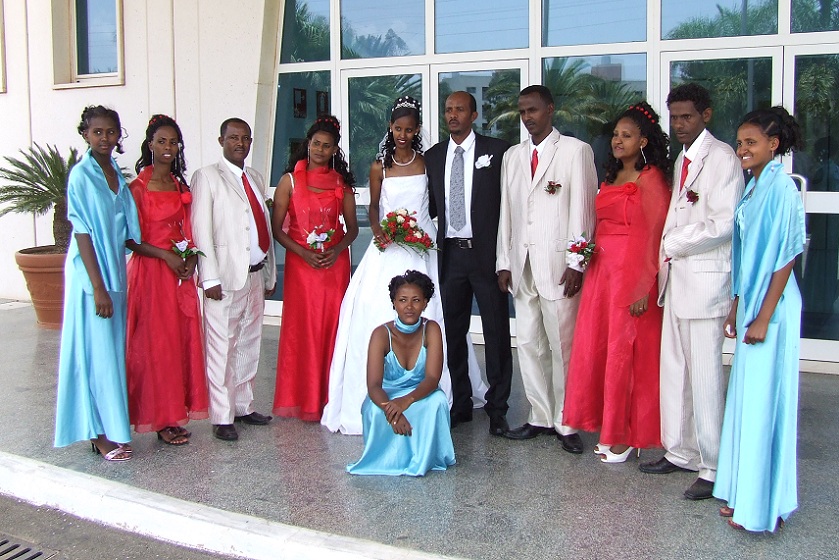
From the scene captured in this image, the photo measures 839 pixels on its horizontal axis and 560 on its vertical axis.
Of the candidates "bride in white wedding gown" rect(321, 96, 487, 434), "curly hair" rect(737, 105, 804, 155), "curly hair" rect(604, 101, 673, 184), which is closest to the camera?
"curly hair" rect(737, 105, 804, 155)

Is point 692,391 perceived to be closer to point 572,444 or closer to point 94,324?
point 572,444

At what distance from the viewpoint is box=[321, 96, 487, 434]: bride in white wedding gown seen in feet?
19.4

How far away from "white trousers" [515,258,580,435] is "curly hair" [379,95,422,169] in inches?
47.1

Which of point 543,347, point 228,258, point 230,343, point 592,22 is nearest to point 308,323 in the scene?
point 230,343

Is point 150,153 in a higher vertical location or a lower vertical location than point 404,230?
higher

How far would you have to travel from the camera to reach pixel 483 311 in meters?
5.80

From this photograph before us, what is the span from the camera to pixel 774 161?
411 cm

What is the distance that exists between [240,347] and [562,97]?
4290 mm

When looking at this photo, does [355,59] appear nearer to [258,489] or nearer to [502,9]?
[502,9]

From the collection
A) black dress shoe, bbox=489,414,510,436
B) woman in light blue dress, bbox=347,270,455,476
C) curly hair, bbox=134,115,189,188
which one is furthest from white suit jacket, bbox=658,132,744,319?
curly hair, bbox=134,115,189,188

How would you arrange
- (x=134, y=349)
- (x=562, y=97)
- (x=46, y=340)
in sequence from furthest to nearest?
(x=46, y=340) → (x=562, y=97) → (x=134, y=349)

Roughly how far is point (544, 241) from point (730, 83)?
343cm

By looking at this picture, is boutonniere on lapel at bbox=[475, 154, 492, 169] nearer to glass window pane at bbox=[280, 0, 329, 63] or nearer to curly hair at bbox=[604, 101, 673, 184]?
curly hair at bbox=[604, 101, 673, 184]

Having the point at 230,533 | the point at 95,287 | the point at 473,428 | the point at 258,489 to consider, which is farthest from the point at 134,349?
the point at 473,428
